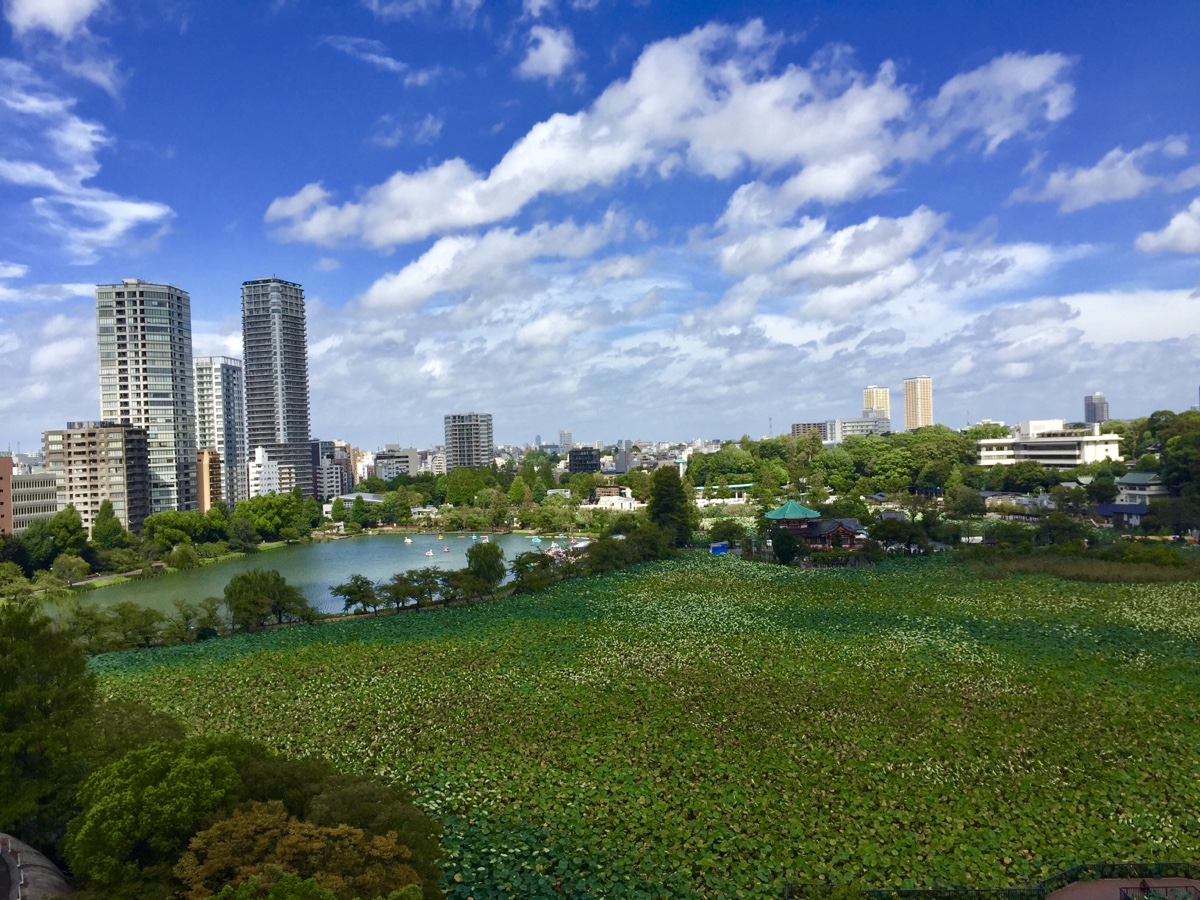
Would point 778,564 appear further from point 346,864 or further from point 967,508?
point 346,864

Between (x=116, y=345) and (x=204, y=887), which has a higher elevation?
(x=116, y=345)

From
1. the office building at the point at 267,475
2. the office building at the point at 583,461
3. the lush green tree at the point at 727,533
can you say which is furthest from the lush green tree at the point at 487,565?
the office building at the point at 583,461

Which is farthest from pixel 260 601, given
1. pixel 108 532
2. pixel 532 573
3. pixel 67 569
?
pixel 108 532

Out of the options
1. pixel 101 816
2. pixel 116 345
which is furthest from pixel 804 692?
pixel 116 345

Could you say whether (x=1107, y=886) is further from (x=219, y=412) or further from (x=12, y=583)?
(x=219, y=412)

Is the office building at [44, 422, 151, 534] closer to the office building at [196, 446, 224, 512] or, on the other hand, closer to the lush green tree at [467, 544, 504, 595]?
the office building at [196, 446, 224, 512]

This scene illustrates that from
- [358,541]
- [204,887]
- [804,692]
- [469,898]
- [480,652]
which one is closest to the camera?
[204,887]
